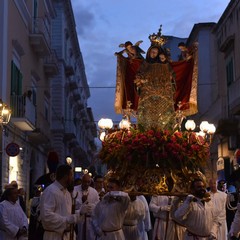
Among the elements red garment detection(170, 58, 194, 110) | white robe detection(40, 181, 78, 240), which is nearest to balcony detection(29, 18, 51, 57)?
red garment detection(170, 58, 194, 110)

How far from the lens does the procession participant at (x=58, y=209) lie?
24.7 feet

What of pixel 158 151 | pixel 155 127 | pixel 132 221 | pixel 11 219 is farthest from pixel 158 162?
pixel 11 219

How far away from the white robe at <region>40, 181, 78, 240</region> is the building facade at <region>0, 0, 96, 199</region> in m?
4.06

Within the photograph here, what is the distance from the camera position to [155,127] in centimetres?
1023

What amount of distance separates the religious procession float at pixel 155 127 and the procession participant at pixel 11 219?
1.66 meters

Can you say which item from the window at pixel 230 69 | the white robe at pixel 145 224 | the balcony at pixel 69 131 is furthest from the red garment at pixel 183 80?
the balcony at pixel 69 131

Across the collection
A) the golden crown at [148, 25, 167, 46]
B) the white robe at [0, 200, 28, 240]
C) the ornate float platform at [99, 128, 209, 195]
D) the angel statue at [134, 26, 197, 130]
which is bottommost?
the white robe at [0, 200, 28, 240]

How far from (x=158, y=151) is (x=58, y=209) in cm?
250

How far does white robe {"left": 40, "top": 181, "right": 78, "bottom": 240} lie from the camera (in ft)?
24.6

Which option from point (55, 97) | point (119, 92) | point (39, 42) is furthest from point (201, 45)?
point (119, 92)

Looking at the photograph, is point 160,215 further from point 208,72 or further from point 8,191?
point 208,72

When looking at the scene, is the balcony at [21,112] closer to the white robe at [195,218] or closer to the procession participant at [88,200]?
the procession participant at [88,200]

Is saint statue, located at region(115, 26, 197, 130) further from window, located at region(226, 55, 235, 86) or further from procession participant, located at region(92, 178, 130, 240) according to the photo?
window, located at region(226, 55, 235, 86)

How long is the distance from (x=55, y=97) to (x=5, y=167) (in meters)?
18.4
